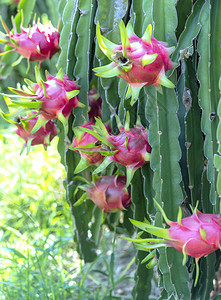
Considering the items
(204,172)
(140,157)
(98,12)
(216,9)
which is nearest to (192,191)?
(204,172)

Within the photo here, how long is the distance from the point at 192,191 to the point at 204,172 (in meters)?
0.06

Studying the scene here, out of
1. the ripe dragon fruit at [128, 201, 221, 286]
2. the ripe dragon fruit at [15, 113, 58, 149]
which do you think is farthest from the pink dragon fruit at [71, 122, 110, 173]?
the ripe dragon fruit at [128, 201, 221, 286]

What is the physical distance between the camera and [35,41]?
1.32 m

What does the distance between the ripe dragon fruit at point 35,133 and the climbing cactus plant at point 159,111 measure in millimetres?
33

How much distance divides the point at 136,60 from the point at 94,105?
1.33ft

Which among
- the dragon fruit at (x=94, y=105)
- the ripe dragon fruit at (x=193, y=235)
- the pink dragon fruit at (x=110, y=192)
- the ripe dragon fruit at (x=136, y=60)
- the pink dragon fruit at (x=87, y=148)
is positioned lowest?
the pink dragon fruit at (x=110, y=192)

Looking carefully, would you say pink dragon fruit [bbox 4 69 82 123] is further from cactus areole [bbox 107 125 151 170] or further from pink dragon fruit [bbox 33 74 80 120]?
cactus areole [bbox 107 125 151 170]

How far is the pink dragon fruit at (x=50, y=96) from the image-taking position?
1079mm

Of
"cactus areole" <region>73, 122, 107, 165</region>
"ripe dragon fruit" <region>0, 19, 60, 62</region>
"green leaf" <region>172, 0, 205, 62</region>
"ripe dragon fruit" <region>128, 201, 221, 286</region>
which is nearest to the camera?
"ripe dragon fruit" <region>128, 201, 221, 286</region>

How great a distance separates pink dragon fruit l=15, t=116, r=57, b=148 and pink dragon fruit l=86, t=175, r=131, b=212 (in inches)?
8.0

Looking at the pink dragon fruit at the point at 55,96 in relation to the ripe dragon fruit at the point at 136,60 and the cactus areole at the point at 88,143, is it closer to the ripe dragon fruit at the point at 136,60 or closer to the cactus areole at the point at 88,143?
the cactus areole at the point at 88,143

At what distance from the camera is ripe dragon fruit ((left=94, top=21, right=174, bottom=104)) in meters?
0.94

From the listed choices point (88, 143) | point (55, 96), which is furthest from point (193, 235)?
point (55, 96)

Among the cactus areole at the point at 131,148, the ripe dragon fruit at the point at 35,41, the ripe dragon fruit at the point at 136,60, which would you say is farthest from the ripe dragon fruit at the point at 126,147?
the ripe dragon fruit at the point at 35,41
